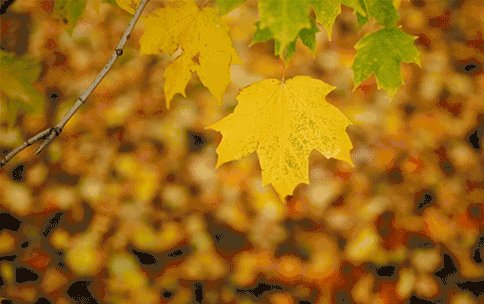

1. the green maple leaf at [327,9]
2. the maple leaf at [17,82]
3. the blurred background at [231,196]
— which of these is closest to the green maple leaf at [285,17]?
the green maple leaf at [327,9]

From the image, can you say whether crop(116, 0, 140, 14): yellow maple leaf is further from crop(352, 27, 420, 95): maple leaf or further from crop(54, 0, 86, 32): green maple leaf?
crop(352, 27, 420, 95): maple leaf

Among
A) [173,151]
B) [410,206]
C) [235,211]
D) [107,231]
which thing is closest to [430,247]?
[410,206]

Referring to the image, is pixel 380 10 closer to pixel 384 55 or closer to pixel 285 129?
pixel 384 55

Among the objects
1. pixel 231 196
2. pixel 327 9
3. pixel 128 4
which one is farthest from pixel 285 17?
pixel 231 196

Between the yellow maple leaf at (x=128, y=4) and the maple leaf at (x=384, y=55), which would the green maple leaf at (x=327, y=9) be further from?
the yellow maple leaf at (x=128, y=4)

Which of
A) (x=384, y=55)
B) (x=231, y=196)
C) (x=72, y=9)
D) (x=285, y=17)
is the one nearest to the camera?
(x=285, y=17)

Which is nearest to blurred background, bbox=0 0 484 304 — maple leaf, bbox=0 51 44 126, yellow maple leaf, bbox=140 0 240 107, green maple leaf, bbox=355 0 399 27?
maple leaf, bbox=0 51 44 126
